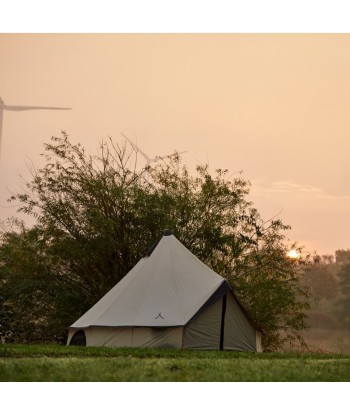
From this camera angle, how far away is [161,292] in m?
19.8

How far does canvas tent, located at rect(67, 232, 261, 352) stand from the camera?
19.2 meters

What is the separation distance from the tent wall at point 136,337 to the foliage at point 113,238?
273 inches

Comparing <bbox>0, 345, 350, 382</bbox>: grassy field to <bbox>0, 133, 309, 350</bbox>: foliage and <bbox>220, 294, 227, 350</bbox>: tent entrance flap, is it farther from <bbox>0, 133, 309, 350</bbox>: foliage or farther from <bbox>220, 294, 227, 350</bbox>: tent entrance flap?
<bbox>0, 133, 309, 350</bbox>: foliage

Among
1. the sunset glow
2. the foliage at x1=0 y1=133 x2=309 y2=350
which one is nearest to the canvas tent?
the foliage at x1=0 y1=133 x2=309 y2=350

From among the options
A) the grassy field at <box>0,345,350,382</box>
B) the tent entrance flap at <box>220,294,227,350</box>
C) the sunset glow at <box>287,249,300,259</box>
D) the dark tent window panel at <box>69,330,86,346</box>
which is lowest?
the grassy field at <box>0,345,350,382</box>

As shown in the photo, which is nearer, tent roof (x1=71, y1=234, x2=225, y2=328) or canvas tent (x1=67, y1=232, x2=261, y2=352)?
Answer: canvas tent (x1=67, y1=232, x2=261, y2=352)

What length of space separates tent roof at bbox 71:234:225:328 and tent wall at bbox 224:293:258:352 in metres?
0.82

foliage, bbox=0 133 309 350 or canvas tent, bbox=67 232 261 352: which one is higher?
foliage, bbox=0 133 309 350

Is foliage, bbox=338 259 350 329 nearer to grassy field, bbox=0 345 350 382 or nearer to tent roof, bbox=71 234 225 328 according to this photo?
tent roof, bbox=71 234 225 328

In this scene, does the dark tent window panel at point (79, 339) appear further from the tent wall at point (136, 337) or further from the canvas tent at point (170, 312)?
the tent wall at point (136, 337)

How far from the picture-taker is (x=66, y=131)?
93.6 ft

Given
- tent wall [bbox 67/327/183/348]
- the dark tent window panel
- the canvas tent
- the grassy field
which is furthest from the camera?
the dark tent window panel

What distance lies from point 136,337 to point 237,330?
2.56m

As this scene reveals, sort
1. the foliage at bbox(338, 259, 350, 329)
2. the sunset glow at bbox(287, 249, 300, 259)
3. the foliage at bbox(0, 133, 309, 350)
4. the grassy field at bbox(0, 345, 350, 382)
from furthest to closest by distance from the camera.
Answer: the foliage at bbox(338, 259, 350, 329)
the sunset glow at bbox(287, 249, 300, 259)
the foliage at bbox(0, 133, 309, 350)
the grassy field at bbox(0, 345, 350, 382)
